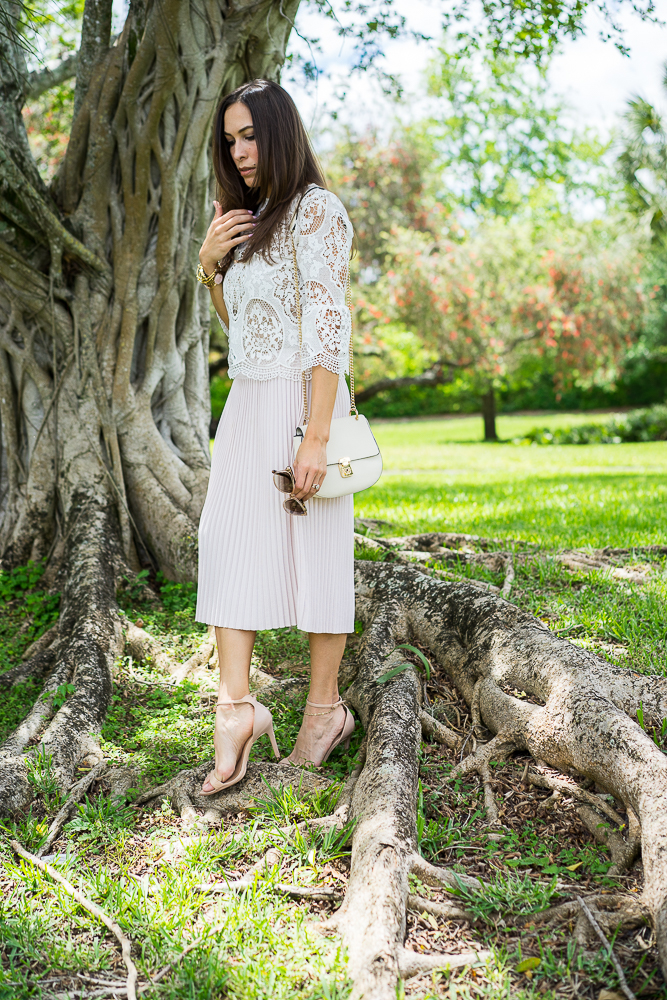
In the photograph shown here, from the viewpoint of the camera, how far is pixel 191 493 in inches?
169

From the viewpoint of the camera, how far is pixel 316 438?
2.25m

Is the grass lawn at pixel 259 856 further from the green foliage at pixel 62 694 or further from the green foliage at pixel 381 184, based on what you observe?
the green foliage at pixel 381 184

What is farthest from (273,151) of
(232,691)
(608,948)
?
(608,948)

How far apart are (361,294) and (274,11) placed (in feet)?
44.1

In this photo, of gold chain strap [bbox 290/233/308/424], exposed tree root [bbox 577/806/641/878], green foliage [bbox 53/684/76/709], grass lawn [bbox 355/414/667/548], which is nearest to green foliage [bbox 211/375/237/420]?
grass lawn [bbox 355/414/667/548]

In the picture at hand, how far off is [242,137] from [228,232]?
0.96 ft

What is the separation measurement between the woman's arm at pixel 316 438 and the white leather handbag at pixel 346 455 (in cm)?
3

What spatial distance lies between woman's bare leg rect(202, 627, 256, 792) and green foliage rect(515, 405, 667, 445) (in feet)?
50.2

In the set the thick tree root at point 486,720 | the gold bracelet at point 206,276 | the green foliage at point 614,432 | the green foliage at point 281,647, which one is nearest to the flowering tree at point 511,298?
the green foliage at point 614,432

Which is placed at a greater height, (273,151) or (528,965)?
(273,151)

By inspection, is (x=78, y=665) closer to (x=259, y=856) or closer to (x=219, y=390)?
(x=259, y=856)

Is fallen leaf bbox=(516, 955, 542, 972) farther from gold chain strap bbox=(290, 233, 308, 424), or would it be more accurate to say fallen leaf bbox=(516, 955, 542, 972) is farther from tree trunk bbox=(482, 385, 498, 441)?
tree trunk bbox=(482, 385, 498, 441)

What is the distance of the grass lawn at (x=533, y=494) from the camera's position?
5285mm

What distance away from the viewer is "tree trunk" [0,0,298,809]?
397cm
